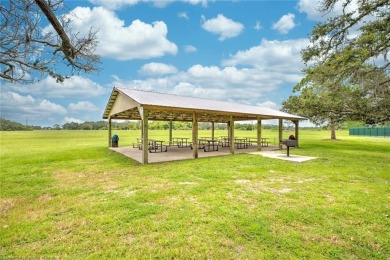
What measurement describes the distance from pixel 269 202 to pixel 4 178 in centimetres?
857

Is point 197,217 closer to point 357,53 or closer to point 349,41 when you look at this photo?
point 357,53

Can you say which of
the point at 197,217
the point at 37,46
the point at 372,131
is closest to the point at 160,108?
the point at 37,46

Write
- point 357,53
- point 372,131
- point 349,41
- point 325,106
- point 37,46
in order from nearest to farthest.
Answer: point 37,46 → point 357,53 → point 349,41 → point 325,106 → point 372,131

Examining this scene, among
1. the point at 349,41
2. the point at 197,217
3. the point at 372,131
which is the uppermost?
the point at 349,41

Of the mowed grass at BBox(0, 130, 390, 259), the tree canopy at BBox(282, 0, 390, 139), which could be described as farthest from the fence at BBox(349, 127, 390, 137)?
the mowed grass at BBox(0, 130, 390, 259)

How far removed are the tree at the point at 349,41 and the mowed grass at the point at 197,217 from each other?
6.44 m

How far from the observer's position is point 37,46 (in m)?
4.66

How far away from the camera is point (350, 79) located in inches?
464

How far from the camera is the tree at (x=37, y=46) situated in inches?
Result: 152

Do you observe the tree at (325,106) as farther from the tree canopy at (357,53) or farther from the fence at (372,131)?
the fence at (372,131)

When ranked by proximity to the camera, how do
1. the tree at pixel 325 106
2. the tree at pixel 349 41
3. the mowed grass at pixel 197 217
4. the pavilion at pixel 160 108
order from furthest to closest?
the tree at pixel 325 106, the tree at pixel 349 41, the pavilion at pixel 160 108, the mowed grass at pixel 197 217

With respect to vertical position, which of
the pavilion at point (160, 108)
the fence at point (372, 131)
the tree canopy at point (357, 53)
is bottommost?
the fence at point (372, 131)

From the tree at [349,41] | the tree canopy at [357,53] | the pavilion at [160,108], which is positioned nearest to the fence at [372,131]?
the tree canopy at [357,53]

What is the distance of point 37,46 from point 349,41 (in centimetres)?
1336
